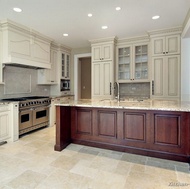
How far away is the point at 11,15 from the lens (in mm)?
3119

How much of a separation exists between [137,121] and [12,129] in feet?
8.68

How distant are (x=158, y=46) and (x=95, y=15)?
196 centimetres

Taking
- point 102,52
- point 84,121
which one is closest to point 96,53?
point 102,52

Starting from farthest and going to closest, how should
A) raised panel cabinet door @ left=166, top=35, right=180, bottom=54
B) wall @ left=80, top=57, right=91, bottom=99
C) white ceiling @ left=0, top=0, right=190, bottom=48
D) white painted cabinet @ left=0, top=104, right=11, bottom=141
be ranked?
wall @ left=80, top=57, right=91, bottom=99 → raised panel cabinet door @ left=166, top=35, right=180, bottom=54 → white painted cabinet @ left=0, top=104, right=11, bottom=141 → white ceiling @ left=0, top=0, right=190, bottom=48

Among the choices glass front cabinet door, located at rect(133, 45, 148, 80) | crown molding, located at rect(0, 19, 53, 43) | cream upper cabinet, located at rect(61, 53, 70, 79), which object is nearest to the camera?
crown molding, located at rect(0, 19, 53, 43)

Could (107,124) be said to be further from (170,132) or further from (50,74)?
(50,74)

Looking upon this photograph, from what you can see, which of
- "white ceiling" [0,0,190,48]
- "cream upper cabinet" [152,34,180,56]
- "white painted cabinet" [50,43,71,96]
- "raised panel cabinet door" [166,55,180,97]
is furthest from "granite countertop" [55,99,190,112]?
"white painted cabinet" [50,43,71,96]

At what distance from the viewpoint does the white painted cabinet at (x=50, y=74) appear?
4.75 metres

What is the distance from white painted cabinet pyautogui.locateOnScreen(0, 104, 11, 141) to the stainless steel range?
0.29 meters

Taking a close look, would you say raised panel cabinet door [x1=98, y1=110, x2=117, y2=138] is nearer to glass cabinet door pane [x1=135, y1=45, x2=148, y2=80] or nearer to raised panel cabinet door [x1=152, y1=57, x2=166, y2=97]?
raised panel cabinet door [x1=152, y1=57, x2=166, y2=97]

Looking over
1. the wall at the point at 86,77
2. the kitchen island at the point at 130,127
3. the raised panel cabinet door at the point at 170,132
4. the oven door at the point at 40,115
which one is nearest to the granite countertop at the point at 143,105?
the kitchen island at the point at 130,127

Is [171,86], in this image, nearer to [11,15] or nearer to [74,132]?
[74,132]

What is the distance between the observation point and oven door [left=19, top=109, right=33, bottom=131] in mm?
3523

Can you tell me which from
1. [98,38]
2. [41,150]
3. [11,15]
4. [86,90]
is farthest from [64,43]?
[41,150]
